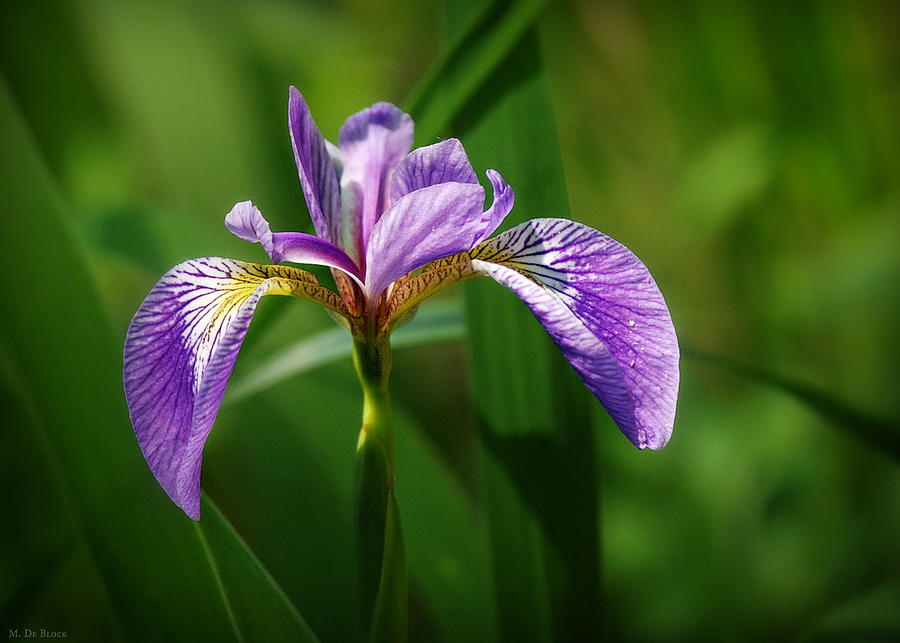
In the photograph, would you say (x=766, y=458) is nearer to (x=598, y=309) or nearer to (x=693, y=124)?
(x=693, y=124)

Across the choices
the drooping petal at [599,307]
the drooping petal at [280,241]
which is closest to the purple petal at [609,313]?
the drooping petal at [599,307]

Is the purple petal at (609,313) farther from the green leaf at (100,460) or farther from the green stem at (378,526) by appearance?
the green leaf at (100,460)

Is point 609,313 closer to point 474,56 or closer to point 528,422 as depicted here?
point 528,422

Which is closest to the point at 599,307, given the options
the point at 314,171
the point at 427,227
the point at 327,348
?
the point at 427,227

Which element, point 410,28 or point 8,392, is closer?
point 8,392

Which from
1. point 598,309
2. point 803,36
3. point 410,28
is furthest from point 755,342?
point 410,28

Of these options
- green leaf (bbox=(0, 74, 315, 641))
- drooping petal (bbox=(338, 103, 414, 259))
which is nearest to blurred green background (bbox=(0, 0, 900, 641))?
green leaf (bbox=(0, 74, 315, 641))

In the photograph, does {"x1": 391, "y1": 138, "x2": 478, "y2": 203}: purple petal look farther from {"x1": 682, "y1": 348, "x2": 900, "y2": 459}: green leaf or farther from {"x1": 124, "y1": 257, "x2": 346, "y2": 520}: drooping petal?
{"x1": 682, "y1": 348, "x2": 900, "y2": 459}: green leaf
